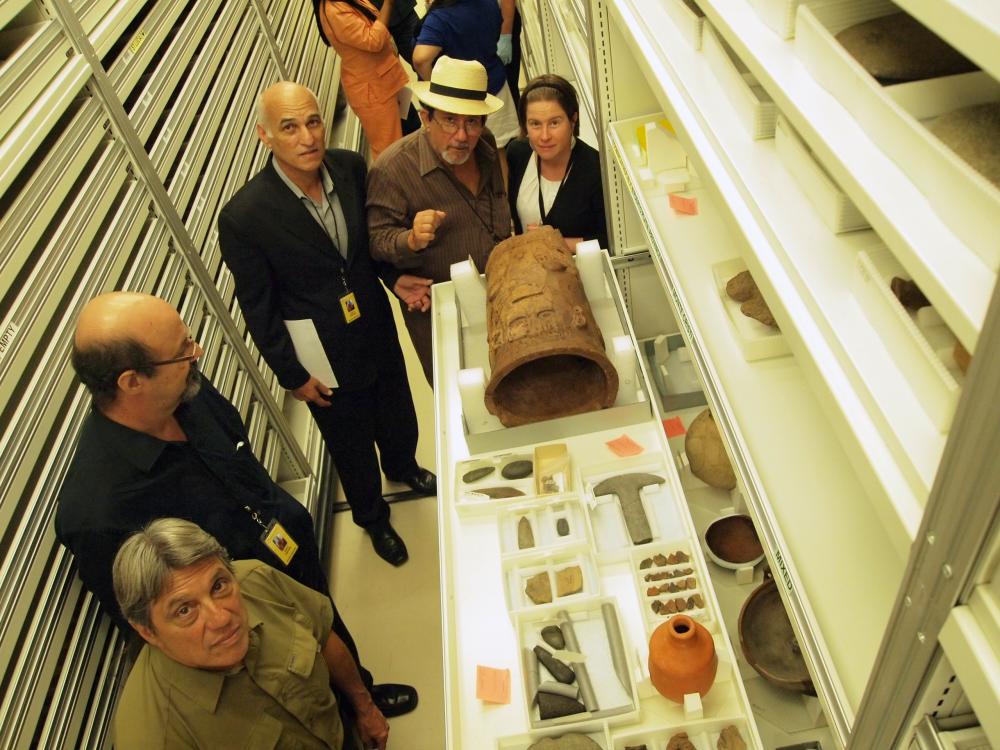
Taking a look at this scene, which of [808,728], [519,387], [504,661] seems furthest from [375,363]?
[808,728]

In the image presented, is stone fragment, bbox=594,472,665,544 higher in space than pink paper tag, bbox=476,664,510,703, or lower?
higher

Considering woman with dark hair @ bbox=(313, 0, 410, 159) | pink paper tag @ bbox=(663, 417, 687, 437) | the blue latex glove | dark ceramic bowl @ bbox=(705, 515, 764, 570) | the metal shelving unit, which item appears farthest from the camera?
the blue latex glove

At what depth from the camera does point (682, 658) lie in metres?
1.66

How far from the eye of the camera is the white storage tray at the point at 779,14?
3.82 feet

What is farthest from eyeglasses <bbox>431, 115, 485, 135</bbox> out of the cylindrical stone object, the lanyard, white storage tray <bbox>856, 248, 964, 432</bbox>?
white storage tray <bbox>856, 248, 964, 432</bbox>

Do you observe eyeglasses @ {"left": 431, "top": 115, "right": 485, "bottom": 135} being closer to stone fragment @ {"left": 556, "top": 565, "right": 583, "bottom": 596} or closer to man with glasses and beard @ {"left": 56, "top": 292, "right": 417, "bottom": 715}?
man with glasses and beard @ {"left": 56, "top": 292, "right": 417, "bottom": 715}

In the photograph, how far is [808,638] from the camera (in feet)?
3.85

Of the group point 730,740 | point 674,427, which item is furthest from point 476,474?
point 730,740

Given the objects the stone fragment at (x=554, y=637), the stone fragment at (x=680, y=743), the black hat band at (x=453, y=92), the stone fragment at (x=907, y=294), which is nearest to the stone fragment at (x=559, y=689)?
the stone fragment at (x=554, y=637)

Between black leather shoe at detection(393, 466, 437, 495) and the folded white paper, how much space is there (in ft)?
3.09

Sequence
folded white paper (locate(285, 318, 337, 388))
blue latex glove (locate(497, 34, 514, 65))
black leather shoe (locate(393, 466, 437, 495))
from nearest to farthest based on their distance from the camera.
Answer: folded white paper (locate(285, 318, 337, 388)) → black leather shoe (locate(393, 466, 437, 495)) → blue latex glove (locate(497, 34, 514, 65))

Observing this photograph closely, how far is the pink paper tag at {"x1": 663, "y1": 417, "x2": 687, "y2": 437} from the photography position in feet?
8.40

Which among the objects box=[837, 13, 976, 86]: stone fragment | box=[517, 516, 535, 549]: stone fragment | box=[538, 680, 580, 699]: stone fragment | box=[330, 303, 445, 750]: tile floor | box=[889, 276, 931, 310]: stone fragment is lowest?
box=[330, 303, 445, 750]: tile floor

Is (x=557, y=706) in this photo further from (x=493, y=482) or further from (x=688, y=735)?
(x=493, y=482)
